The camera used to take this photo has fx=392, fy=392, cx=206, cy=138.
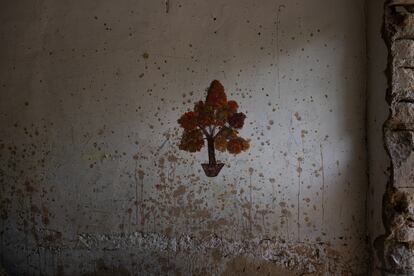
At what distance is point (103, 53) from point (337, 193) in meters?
1.71

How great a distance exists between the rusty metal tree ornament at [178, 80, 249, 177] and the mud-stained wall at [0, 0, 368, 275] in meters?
0.05

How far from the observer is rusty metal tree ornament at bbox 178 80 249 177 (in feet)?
8.03

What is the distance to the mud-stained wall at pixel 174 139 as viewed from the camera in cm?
240

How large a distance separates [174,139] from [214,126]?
0.27 meters

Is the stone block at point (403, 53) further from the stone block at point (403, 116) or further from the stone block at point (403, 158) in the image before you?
the stone block at point (403, 158)

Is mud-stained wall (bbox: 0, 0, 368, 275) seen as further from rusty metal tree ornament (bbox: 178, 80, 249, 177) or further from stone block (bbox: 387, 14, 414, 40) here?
stone block (bbox: 387, 14, 414, 40)

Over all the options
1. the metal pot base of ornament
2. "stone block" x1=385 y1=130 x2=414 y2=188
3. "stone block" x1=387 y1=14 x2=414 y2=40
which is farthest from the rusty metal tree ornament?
"stone block" x1=387 y1=14 x2=414 y2=40

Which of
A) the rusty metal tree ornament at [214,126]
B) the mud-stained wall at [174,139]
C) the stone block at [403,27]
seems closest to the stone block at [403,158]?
the mud-stained wall at [174,139]

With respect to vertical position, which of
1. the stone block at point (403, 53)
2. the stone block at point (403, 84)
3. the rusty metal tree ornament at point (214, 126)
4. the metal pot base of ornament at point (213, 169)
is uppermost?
the stone block at point (403, 53)

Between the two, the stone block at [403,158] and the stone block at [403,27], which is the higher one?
the stone block at [403,27]

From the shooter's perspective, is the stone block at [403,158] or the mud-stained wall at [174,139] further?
the mud-stained wall at [174,139]

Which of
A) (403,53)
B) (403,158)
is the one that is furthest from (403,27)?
(403,158)

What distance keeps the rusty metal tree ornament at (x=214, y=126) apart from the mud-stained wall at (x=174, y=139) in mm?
50

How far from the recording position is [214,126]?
2.47 m
